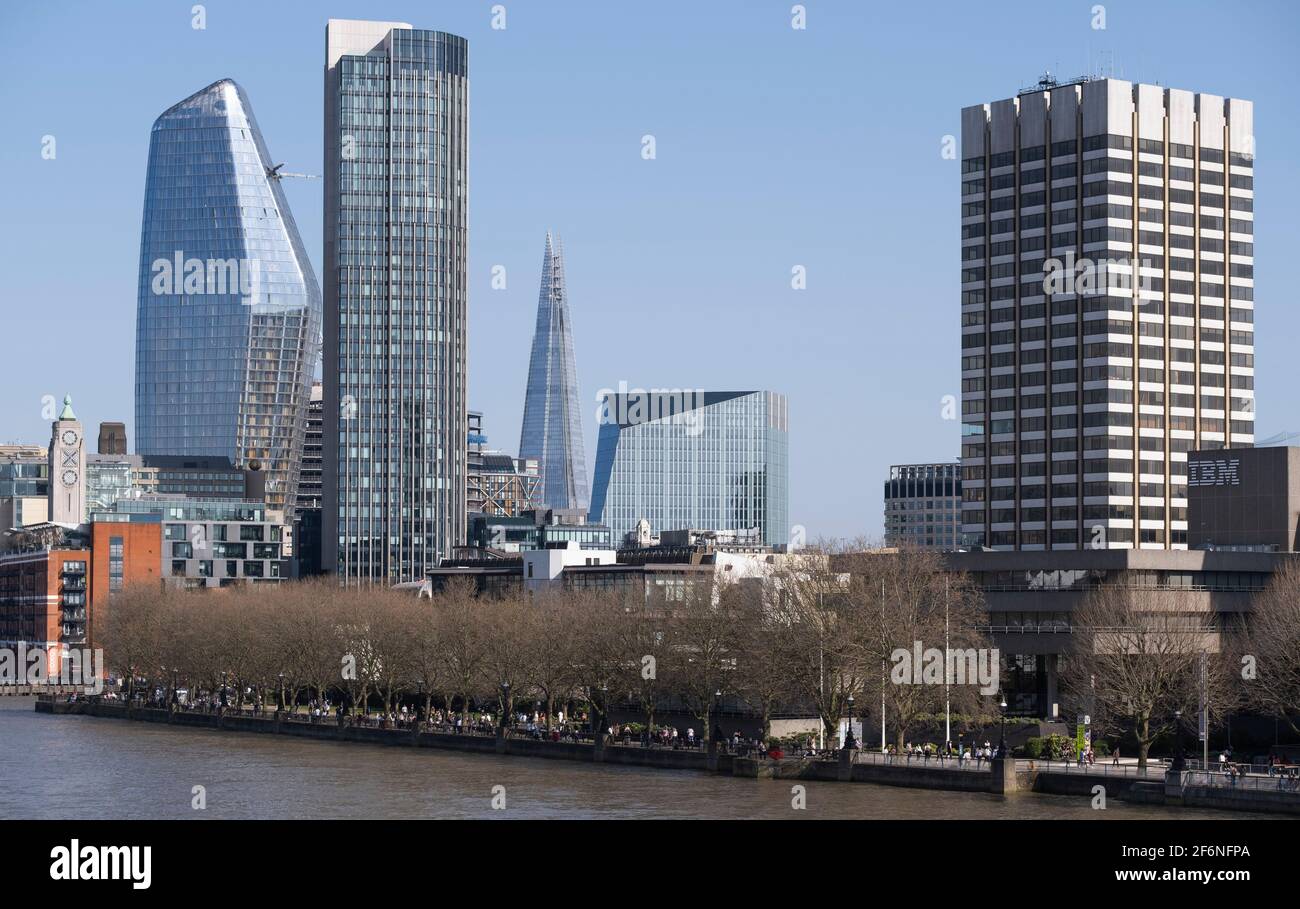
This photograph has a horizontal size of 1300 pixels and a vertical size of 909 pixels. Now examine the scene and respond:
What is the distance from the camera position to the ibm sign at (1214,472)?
12694 cm

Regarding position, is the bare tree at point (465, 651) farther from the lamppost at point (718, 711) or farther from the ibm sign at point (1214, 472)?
the ibm sign at point (1214, 472)

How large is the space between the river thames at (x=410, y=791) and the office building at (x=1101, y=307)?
59.8 m

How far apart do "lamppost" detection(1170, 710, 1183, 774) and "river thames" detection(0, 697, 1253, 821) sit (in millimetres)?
2512

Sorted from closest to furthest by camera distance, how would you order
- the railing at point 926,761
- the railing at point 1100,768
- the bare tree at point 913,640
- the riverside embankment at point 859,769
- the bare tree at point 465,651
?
the riverside embankment at point 859,769, the railing at point 1100,768, the railing at point 926,761, the bare tree at point 913,640, the bare tree at point 465,651

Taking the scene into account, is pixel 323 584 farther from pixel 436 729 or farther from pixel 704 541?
pixel 436 729

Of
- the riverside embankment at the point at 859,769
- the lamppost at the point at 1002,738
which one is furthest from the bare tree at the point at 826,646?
the lamppost at the point at 1002,738

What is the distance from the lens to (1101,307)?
15250 centimetres

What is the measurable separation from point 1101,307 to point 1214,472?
1064 inches

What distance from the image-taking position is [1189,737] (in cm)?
9281

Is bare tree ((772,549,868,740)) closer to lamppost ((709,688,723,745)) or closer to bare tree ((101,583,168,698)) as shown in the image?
lamppost ((709,688,723,745))

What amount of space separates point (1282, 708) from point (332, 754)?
5117 cm

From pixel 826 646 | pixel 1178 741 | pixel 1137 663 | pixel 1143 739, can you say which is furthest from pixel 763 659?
pixel 1178 741

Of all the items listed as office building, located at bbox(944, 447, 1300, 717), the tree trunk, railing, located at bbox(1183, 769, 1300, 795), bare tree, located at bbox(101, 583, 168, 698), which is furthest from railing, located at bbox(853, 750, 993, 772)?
bare tree, located at bbox(101, 583, 168, 698)
